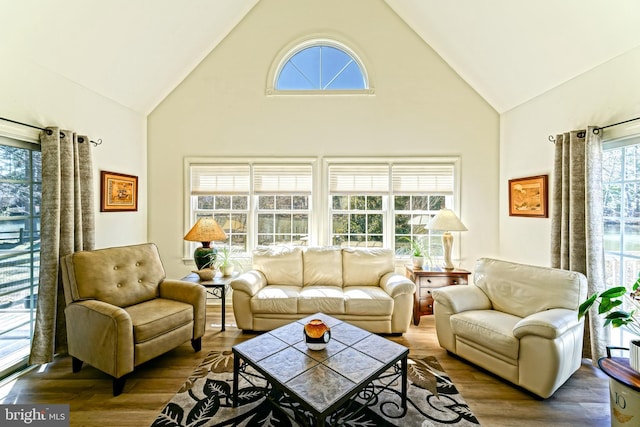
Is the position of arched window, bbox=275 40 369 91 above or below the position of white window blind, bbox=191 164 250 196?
above

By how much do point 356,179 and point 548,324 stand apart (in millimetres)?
2610

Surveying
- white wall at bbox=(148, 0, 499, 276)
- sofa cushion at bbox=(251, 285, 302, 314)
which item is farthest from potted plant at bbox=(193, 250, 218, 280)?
white wall at bbox=(148, 0, 499, 276)

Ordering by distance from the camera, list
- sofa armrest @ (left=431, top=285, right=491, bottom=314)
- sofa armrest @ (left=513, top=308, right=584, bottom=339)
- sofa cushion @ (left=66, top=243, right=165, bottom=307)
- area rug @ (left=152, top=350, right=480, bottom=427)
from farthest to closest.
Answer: sofa armrest @ (left=431, top=285, right=491, bottom=314)
sofa cushion @ (left=66, top=243, right=165, bottom=307)
sofa armrest @ (left=513, top=308, right=584, bottom=339)
area rug @ (left=152, top=350, right=480, bottom=427)

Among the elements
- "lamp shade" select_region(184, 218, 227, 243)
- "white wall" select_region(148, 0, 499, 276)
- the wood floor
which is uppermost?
"white wall" select_region(148, 0, 499, 276)

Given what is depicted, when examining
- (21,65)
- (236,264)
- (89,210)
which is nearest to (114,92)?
(21,65)

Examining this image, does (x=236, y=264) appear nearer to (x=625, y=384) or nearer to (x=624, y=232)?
(x=625, y=384)

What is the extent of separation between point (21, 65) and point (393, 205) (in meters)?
4.17

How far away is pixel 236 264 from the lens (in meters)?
3.86

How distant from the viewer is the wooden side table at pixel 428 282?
3.26 meters

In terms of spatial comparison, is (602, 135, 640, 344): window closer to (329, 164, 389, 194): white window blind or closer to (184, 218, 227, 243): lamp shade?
(329, 164, 389, 194): white window blind

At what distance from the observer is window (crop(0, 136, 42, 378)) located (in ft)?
7.55

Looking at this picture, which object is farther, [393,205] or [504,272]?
[393,205]

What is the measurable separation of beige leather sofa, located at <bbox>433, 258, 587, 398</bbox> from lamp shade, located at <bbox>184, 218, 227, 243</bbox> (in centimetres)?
252

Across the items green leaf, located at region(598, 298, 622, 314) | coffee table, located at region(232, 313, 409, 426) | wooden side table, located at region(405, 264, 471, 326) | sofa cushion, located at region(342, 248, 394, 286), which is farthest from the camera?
sofa cushion, located at region(342, 248, 394, 286)
